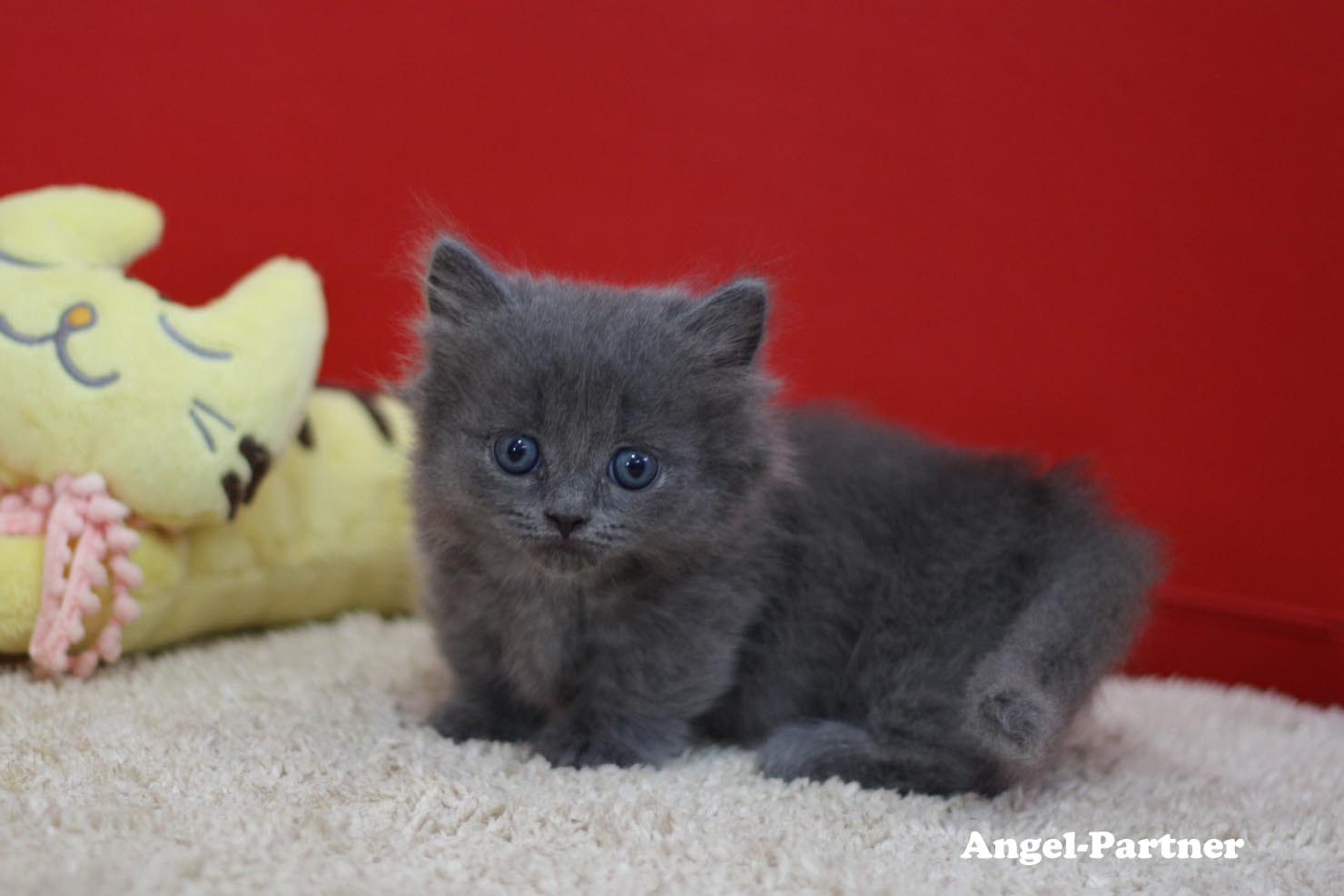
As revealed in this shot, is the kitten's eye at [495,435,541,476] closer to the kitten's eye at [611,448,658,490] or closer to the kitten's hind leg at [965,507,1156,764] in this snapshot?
the kitten's eye at [611,448,658,490]

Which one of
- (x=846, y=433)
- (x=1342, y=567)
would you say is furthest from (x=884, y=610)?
(x=1342, y=567)

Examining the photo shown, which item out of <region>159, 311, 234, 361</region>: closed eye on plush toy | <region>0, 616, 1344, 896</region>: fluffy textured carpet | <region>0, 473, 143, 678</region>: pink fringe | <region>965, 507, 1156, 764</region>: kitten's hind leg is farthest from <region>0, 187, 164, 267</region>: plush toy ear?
<region>965, 507, 1156, 764</region>: kitten's hind leg

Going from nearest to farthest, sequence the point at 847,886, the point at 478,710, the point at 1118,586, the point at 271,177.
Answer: the point at 847,886 → the point at 1118,586 → the point at 478,710 → the point at 271,177

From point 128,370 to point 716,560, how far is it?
88 centimetres

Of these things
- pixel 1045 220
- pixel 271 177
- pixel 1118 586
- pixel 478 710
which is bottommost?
pixel 478 710

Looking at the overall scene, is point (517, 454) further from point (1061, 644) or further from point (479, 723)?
point (1061, 644)

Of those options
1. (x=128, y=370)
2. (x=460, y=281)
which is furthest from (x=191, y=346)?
(x=460, y=281)

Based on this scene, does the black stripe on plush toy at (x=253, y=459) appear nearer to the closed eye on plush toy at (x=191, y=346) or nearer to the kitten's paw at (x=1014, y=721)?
the closed eye on plush toy at (x=191, y=346)

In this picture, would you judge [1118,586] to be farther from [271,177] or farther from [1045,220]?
[271,177]

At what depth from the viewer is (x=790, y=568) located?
163cm

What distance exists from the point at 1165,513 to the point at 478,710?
1330mm

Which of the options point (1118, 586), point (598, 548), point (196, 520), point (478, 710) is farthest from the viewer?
point (196, 520)

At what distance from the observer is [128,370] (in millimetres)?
1664

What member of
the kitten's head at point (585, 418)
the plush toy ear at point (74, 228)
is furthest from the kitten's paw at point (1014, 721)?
the plush toy ear at point (74, 228)
